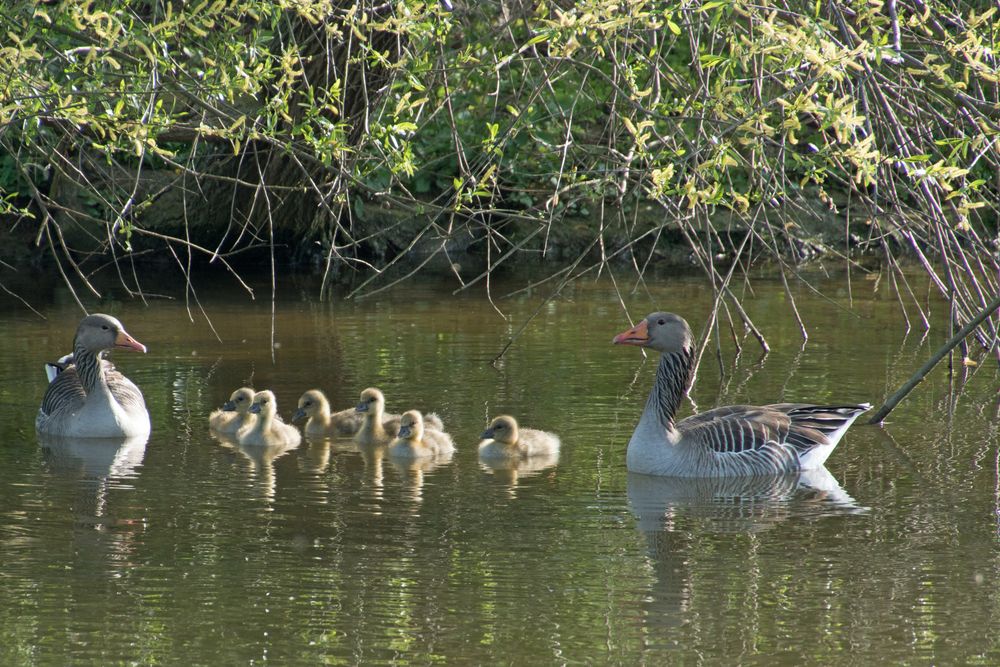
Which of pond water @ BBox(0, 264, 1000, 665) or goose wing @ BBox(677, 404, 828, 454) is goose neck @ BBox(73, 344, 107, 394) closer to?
pond water @ BBox(0, 264, 1000, 665)

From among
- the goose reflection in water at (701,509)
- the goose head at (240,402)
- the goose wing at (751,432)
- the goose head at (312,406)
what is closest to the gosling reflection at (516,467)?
the goose reflection in water at (701,509)

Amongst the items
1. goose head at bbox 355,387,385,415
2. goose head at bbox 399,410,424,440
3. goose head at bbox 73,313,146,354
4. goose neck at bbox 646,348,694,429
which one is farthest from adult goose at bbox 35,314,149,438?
goose neck at bbox 646,348,694,429

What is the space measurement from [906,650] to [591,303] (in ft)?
41.9

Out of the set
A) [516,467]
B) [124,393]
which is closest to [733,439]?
[516,467]

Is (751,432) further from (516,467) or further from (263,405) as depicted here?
(263,405)

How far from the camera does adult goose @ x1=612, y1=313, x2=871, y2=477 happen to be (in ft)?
35.7

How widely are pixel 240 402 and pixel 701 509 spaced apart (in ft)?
14.0

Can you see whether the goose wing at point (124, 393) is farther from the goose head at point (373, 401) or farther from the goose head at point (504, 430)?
the goose head at point (504, 430)

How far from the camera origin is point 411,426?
1129 centimetres

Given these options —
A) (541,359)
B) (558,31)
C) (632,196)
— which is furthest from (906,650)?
(632,196)

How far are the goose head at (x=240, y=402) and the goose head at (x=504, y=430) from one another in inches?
87.1

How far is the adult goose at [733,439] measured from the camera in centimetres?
1088

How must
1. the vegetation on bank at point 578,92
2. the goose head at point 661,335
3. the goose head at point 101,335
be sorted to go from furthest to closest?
1. the goose head at point 101,335
2. the goose head at point 661,335
3. the vegetation on bank at point 578,92

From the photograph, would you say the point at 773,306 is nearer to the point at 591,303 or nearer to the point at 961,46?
the point at 591,303
